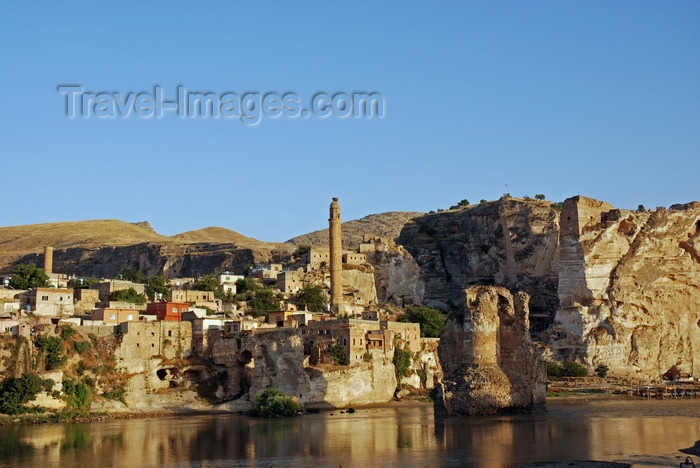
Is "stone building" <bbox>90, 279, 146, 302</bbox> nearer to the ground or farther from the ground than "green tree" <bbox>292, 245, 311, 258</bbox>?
nearer to the ground

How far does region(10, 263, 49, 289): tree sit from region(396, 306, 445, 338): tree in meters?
25.7

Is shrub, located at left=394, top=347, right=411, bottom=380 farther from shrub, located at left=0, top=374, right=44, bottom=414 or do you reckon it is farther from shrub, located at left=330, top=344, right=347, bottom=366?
shrub, located at left=0, top=374, right=44, bottom=414

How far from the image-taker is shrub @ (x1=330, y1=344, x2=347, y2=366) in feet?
165

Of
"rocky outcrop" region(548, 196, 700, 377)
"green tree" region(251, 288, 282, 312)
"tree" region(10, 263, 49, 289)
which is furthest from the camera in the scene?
"rocky outcrop" region(548, 196, 700, 377)

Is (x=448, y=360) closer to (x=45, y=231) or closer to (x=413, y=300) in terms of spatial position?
(x=413, y=300)

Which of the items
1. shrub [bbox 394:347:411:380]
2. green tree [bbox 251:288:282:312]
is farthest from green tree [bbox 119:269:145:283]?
shrub [bbox 394:347:411:380]

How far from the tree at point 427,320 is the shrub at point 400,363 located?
8.39 m

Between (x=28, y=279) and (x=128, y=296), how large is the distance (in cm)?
853

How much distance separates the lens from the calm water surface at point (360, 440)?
1198 inches

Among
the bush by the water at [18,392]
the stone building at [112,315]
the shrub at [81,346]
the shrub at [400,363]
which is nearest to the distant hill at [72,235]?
the stone building at [112,315]

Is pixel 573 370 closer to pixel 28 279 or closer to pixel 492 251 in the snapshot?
pixel 492 251

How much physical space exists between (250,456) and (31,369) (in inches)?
721

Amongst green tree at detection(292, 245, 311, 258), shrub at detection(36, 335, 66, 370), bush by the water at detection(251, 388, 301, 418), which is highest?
green tree at detection(292, 245, 311, 258)

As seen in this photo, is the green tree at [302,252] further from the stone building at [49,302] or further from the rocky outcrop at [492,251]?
the stone building at [49,302]
